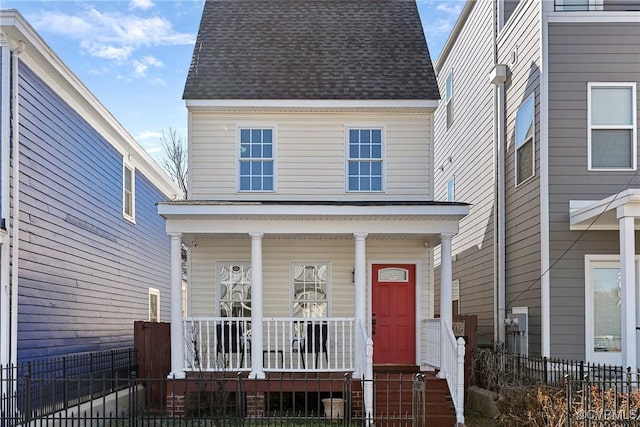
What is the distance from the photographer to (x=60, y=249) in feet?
38.7

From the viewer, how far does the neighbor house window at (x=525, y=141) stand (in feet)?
39.9

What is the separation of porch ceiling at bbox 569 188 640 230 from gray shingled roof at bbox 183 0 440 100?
150 inches

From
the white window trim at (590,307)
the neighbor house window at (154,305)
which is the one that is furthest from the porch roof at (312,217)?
the neighbor house window at (154,305)

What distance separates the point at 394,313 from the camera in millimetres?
13586

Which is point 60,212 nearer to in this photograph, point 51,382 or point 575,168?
point 51,382

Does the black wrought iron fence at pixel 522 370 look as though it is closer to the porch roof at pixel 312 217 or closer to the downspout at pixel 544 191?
the downspout at pixel 544 191

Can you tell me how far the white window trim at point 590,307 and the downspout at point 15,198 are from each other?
29.5 feet

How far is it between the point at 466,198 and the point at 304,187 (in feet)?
18.1

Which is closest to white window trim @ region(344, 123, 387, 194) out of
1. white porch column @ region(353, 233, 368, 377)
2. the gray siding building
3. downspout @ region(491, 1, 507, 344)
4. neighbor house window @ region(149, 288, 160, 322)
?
white porch column @ region(353, 233, 368, 377)

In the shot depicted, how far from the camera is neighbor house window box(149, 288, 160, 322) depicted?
19406 millimetres

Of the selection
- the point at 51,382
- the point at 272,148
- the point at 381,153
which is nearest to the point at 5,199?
the point at 51,382

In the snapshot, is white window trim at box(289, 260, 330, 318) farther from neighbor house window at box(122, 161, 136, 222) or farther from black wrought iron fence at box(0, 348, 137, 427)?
neighbor house window at box(122, 161, 136, 222)

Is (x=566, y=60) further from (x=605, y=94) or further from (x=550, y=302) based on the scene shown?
(x=550, y=302)

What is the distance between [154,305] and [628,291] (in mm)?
13906
